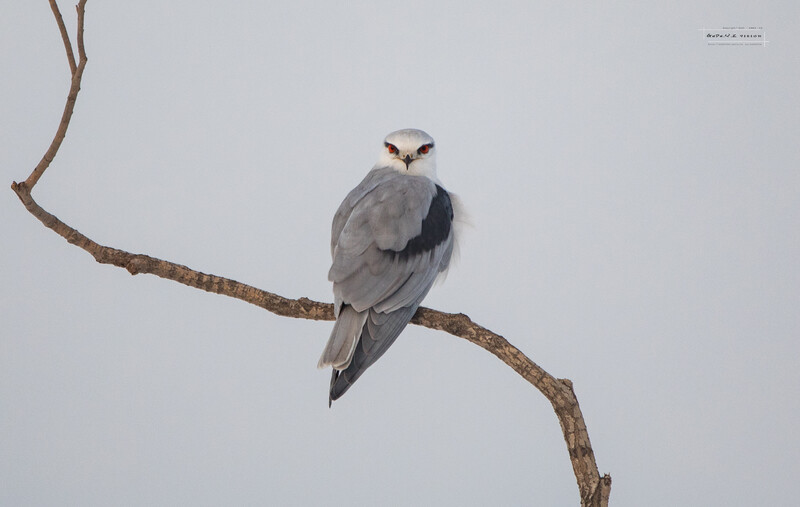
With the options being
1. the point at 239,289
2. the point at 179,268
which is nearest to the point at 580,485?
the point at 239,289

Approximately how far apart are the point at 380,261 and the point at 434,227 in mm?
288

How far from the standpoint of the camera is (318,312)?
2.76m

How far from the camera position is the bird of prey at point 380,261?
102 inches

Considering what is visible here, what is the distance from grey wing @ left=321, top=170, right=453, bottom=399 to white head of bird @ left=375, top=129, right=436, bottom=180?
0.21 meters

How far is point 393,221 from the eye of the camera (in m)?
2.83

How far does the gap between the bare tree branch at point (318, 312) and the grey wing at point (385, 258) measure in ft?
0.48

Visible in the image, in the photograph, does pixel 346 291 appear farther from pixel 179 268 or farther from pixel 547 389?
pixel 547 389

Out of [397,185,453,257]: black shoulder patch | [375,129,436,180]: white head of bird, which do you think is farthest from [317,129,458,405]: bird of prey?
[375,129,436,180]: white head of bird

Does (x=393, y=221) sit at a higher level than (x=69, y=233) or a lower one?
higher

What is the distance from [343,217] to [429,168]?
51 centimetres

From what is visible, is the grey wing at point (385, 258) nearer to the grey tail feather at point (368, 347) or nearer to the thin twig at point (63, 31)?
the grey tail feather at point (368, 347)

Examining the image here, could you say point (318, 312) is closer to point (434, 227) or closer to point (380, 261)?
point (380, 261)

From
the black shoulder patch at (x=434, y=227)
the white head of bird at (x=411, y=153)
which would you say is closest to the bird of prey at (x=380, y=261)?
the black shoulder patch at (x=434, y=227)

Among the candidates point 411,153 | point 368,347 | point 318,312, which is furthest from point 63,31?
point 411,153
